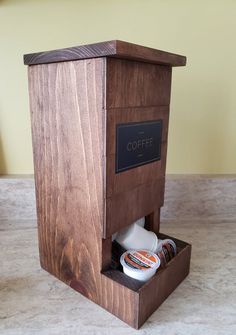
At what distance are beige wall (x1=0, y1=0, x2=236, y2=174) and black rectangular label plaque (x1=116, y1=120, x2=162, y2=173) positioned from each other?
1.07 feet

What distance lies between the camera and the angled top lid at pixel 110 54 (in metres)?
0.43

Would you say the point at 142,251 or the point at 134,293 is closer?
the point at 134,293

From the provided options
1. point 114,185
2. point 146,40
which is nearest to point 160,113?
point 114,185

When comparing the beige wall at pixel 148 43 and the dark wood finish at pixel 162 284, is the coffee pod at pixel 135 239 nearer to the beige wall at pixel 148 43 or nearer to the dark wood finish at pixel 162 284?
the dark wood finish at pixel 162 284

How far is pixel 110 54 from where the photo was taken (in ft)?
1.42

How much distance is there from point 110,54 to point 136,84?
0.10 metres

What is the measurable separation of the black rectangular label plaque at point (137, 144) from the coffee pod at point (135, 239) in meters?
0.16

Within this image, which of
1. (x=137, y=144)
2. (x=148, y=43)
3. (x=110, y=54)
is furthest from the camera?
(x=148, y=43)

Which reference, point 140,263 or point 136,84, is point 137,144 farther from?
point 140,263

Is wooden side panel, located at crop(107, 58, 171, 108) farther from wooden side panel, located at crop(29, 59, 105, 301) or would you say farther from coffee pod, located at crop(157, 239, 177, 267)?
coffee pod, located at crop(157, 239, 177, 267)

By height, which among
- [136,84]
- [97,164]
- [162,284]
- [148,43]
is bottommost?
[162,284]

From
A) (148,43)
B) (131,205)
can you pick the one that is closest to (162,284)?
(131,205)

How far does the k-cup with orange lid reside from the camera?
544 millimetres

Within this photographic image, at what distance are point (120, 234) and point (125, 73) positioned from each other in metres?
0.36
